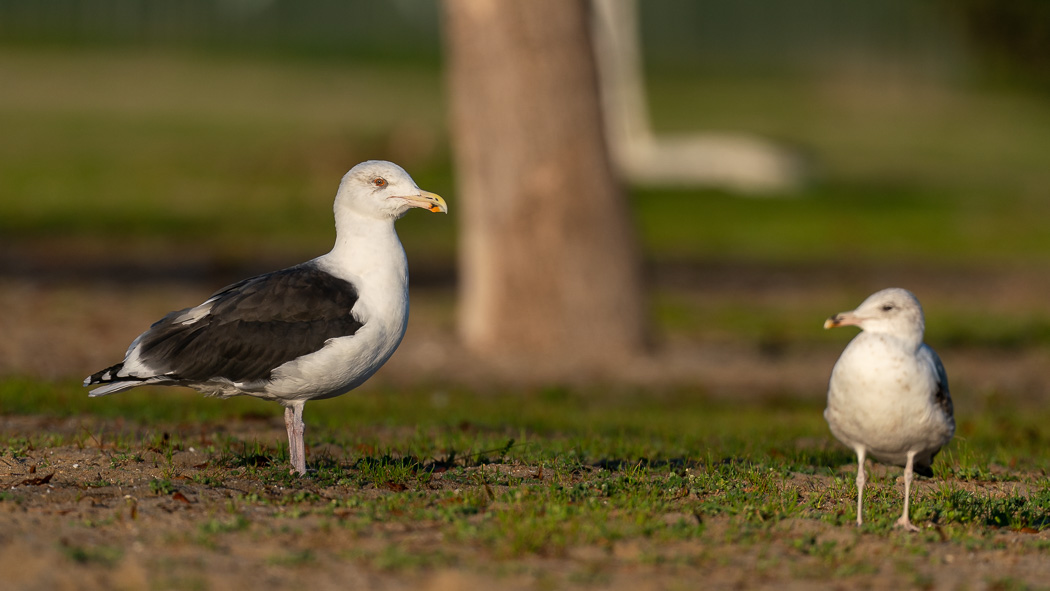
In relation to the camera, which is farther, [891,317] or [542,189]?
[542,189]

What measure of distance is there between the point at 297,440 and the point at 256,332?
68cm

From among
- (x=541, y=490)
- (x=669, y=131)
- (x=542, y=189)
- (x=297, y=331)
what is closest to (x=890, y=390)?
(x=541, y=490)

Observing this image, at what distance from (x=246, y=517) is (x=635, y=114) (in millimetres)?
29094

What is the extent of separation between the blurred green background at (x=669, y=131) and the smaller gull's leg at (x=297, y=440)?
9335 millimetres

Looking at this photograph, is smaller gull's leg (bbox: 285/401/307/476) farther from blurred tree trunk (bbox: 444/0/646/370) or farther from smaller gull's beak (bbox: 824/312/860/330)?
blurred tree trunk (bbox: 444/0/646/370)

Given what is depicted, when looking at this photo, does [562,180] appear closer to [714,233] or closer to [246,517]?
[246,517]

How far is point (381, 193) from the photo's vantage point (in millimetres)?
7645

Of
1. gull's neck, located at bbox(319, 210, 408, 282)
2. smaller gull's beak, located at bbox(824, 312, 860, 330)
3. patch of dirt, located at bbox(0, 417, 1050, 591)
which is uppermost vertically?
gull's neck, located at bbox(319, 210, 408, 282)

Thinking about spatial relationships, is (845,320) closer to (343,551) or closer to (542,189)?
(343,551)

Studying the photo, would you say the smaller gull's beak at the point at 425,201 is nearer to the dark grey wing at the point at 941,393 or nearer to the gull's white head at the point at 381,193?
the gull's white head at the point at 381,193

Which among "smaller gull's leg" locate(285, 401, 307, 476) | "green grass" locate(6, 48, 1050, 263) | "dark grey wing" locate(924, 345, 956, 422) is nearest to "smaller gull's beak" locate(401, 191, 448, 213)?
"smaller gull's leg" locate(285, 401, 307, 476)

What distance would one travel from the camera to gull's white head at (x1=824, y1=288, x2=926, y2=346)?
6727mm

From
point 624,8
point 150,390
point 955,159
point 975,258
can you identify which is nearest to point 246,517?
point 150,390

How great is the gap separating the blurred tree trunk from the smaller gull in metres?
7.44
